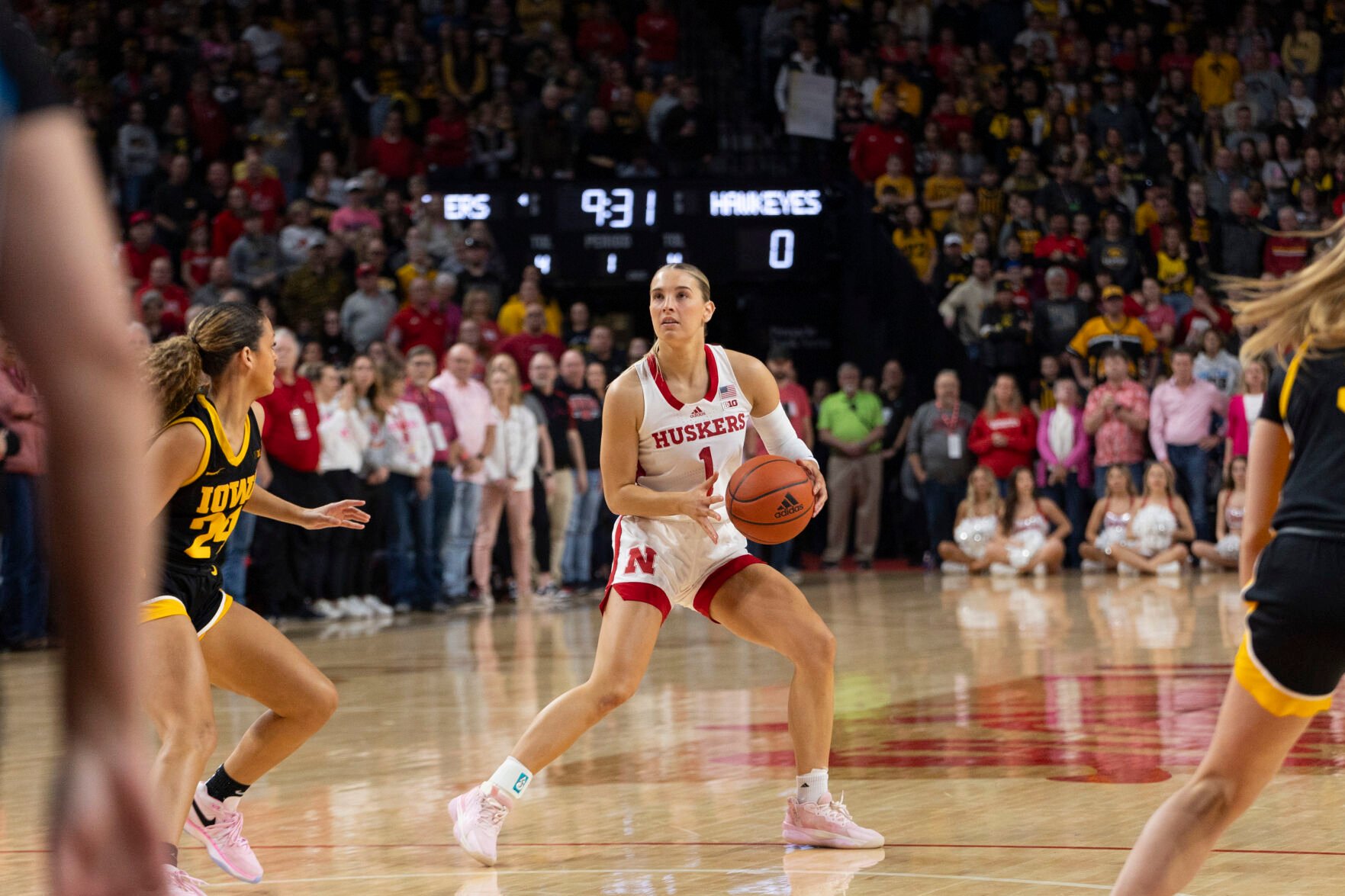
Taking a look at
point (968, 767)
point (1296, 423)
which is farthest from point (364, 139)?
point (1296, 423)

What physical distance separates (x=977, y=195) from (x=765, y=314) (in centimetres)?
274

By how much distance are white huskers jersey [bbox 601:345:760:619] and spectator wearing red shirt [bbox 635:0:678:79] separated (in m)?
14.1

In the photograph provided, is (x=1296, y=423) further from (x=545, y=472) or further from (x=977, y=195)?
(x=977, y=195)

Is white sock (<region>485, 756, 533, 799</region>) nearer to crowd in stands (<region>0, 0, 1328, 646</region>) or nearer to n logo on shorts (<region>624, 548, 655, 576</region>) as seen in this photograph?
n logo on shorts (<region>624, 548, 655, 576</region>)

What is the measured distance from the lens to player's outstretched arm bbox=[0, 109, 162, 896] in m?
0.95

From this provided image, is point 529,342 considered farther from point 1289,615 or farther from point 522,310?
point 1289,615

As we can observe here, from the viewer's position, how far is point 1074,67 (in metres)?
19.4

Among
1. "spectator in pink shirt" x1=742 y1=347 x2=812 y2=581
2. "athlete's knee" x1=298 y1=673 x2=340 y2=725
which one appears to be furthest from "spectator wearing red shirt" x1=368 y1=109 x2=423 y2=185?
"athlete's knee" x1=298 y1=673 x2=340 y2=725

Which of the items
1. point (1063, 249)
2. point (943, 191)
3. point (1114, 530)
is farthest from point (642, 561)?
point (943, 191)

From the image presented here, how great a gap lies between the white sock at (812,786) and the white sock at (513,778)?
2.85 feet

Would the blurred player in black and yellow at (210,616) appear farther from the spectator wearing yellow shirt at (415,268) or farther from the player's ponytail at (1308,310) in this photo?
the spectator wearing yellow shirt at (415,268)

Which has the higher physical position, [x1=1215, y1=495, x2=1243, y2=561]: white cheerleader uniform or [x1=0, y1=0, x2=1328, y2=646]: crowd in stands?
[x1=0, y1=0, x2=1328, y2=646]: crowd in stands

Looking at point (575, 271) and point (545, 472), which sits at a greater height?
point (575, 271)

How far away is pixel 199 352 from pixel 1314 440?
3.14 m
